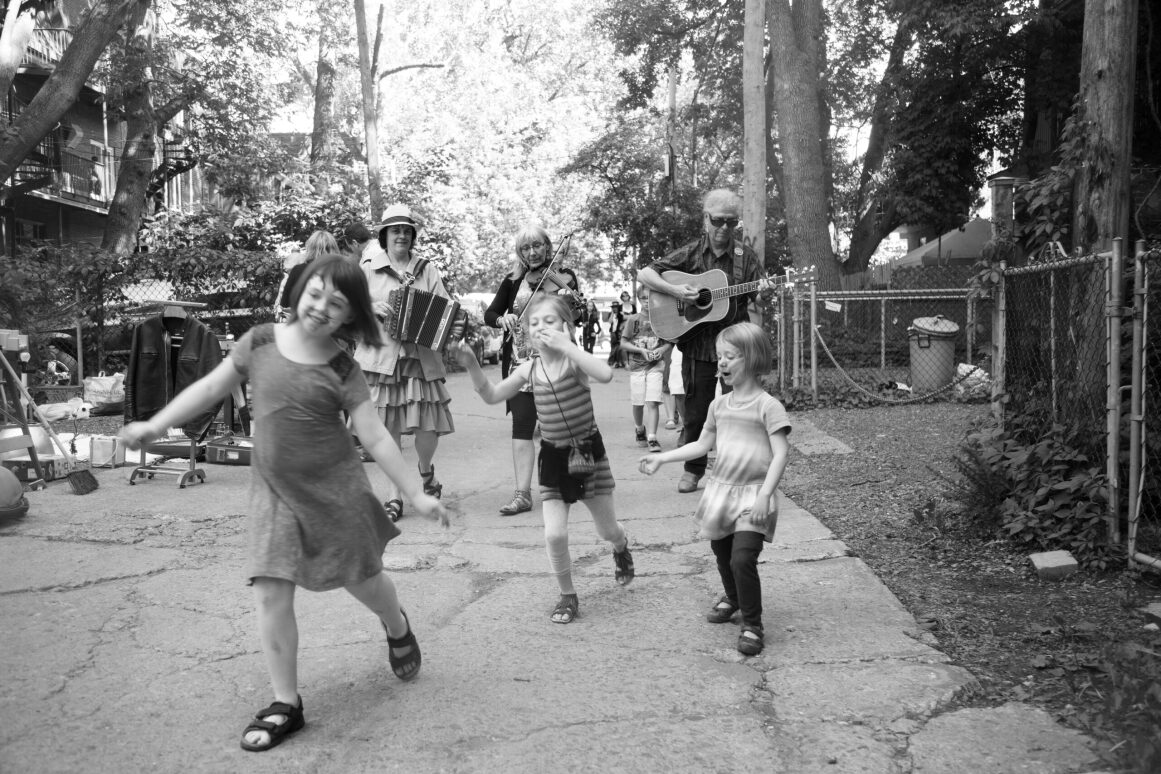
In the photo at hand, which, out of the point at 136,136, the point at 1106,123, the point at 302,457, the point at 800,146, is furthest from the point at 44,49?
the point at 302,457

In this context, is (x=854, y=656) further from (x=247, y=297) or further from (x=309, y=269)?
(x=247, y=297)

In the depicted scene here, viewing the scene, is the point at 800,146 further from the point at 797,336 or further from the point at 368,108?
the point at 368,108

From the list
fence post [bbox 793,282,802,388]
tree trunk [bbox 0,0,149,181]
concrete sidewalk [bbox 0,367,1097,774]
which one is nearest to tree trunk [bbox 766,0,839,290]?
fence post [bbox 793,282,802,388]

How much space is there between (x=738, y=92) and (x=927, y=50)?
9938 mm

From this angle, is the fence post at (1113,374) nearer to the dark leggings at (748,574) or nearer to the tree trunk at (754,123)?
the dark leggings at (748,574)

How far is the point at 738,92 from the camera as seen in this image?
31266mm

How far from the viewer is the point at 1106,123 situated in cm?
683

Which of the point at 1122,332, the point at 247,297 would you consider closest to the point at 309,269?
the point at 1122,332

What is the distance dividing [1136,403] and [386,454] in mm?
3471

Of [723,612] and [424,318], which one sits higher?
[424,318]

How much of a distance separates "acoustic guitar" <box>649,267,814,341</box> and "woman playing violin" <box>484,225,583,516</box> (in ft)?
3.44

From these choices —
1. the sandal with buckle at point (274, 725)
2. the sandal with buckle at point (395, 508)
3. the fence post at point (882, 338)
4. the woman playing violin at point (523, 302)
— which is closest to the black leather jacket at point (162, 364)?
the sandal with buckle at point (395, 508)

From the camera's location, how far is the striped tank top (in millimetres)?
4633

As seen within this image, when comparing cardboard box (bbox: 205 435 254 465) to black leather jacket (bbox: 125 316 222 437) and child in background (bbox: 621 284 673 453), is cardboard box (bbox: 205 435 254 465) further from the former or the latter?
child in background (bbox: 621 284 673 453)
